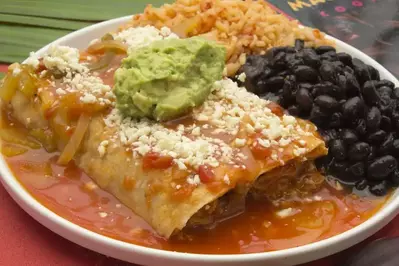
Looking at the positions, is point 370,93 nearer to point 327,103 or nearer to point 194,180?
point 327,103

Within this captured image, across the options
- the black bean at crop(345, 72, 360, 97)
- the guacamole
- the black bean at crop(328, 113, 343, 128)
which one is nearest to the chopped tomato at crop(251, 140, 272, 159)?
the guacamole

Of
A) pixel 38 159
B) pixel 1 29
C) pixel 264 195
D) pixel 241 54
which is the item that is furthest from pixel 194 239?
pixel 1 29

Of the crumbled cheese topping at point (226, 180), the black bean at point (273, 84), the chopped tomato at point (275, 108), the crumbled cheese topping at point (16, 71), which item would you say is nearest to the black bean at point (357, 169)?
the chopped tomato at point (275, 108)

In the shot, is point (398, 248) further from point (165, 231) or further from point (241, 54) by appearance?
point (241, 54)

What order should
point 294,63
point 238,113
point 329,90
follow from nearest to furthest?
1. point 238,113
2. point 329,90
3. point 294,63

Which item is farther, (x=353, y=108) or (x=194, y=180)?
(x=353, y=108)

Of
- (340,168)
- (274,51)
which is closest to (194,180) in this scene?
(340,168)
